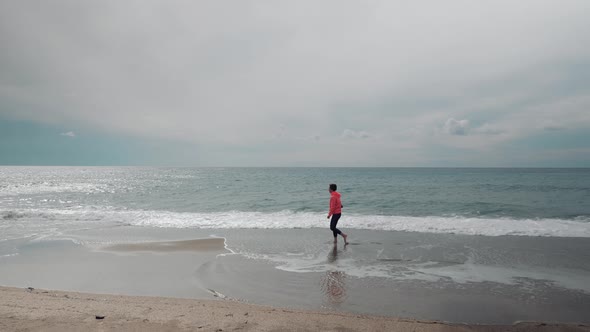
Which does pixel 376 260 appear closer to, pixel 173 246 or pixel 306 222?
pixel 173 246

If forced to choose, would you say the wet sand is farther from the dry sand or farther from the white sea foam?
the dry sand

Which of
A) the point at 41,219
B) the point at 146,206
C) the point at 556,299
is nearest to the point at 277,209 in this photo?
the point at 146,206

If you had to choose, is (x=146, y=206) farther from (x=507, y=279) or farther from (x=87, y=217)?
(x=507, y=279)

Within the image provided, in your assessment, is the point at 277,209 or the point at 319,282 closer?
the point at 319,282

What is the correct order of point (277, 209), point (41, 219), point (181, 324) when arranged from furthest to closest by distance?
point (277, 209), point (41, 219), point (181, 324)

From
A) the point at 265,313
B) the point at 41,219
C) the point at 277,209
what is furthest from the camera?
the point at 277,209

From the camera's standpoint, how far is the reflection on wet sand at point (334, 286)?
6090 millimetres

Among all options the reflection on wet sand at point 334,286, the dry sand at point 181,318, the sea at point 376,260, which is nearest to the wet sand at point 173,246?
the sea at point 376,260

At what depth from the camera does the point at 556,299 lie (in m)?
6.18

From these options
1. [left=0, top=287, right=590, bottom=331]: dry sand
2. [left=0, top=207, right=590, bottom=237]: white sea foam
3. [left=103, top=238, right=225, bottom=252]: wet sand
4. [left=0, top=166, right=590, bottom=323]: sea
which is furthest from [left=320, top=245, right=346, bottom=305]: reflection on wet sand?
[left=0, top=207, right=590, bottom=237]: white sea foam

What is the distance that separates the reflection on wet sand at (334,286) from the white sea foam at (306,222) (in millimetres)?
7472

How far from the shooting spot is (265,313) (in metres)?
5.18

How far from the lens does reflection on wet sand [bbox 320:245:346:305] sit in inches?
240

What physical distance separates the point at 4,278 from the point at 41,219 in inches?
509
